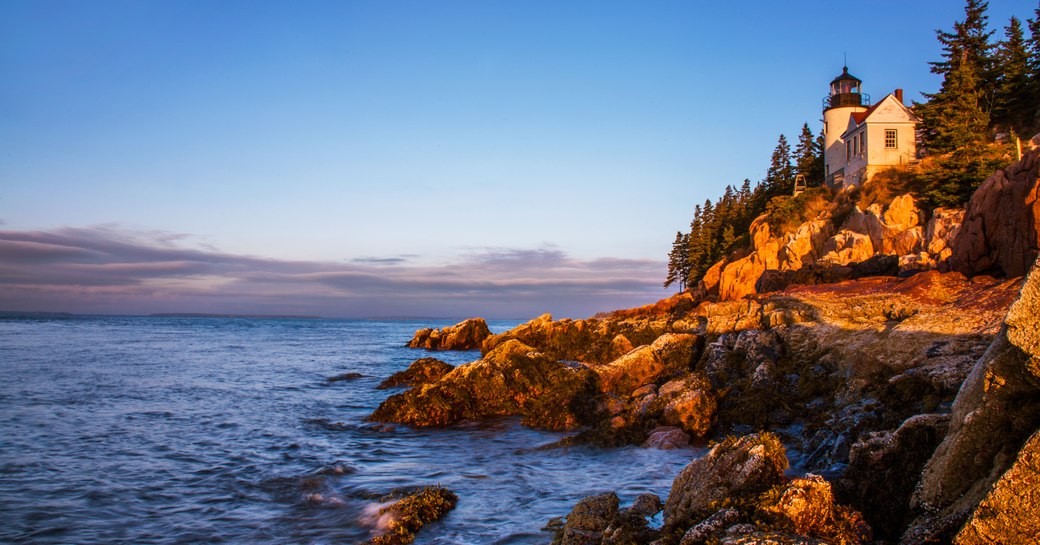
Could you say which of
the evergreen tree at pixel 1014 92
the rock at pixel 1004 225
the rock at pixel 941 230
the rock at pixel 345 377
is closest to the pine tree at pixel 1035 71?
the evergreen tree at pixel 1014 92

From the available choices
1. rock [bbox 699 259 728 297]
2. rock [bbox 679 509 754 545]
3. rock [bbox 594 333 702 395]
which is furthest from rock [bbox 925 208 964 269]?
rock [bbox 679 509 754 545]

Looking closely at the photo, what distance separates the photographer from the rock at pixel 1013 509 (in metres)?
4.22

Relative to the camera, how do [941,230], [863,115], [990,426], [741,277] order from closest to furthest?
[990,426], [941,230], [741,277], [863,115]

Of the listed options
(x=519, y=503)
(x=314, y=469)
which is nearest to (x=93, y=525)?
(x=314, y=469)

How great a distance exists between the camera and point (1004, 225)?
657 inches

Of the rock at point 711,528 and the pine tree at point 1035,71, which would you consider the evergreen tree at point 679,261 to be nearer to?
the pine tree at point 1035,71

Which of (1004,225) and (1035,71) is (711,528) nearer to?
(1004,225)

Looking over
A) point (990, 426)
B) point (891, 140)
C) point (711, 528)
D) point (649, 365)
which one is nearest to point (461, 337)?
point (649, 365)

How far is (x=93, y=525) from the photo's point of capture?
9.42 meters

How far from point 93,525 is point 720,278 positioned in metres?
42.8

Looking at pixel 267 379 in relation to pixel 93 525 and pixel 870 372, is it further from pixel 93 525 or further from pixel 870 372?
pixel 870 372

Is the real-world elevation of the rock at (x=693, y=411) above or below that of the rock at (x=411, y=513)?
above

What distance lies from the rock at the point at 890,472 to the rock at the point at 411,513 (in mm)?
5680

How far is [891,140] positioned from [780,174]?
1614 cm
